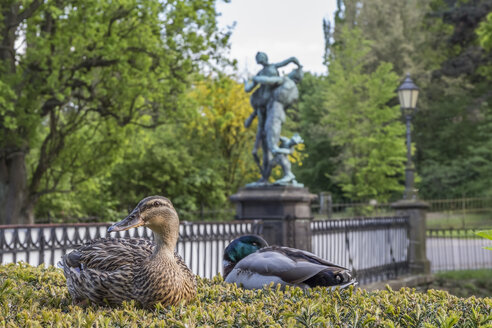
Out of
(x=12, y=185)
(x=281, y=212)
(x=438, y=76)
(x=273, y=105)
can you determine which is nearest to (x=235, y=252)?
(x=281, y=212)

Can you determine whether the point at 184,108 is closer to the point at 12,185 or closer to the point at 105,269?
the point at 12,185

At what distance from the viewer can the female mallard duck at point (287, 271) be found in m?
4.32

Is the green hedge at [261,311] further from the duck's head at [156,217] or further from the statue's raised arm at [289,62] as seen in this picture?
the statue's raised arm at [289,62]

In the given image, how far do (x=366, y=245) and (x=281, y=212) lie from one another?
8.53 feet

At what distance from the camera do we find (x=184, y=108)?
52.1 ft

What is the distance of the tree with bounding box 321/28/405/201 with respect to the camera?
114ft

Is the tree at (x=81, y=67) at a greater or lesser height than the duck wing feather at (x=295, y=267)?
greater

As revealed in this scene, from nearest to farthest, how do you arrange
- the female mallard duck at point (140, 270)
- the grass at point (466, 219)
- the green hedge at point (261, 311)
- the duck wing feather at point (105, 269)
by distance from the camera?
the green hedge at point (261, 311) → the female mallard duck at point (140, 270) → the duck wing feather at point (105, 269) → the grass at point (466, 219)

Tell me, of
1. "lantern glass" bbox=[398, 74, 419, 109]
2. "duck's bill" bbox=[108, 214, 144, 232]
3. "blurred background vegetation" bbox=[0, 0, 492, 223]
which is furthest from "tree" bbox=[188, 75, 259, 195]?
"duck's bill" bbox=[108, 214, 144, 232]

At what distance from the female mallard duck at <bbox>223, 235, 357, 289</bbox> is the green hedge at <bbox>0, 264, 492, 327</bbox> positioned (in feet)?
1.59

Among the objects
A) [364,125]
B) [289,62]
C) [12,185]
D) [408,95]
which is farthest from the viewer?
[364,125]

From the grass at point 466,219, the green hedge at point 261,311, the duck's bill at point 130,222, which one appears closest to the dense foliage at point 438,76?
the grass at point 466,219

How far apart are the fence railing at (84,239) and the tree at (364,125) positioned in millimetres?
25719

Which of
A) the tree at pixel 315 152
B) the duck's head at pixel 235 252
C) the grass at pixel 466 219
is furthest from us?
the tree at pixel 315 152
